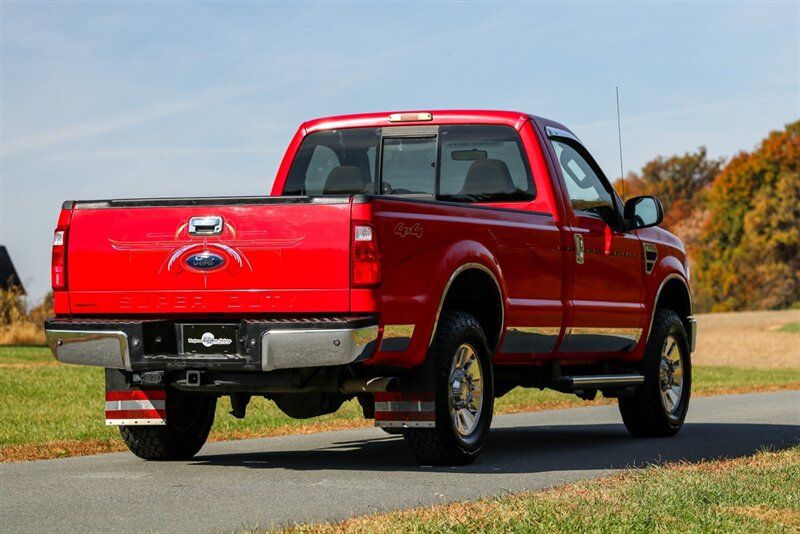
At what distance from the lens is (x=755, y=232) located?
76750 mm

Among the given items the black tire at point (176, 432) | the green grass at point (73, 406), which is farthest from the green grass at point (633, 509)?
the green grass at point (73, 406)

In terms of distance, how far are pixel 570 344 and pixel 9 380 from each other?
996 centimetres

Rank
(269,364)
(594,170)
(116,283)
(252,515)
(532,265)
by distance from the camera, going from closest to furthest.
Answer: (252,515)
(269,364)
(116,283)
(532,265)
(594,170)

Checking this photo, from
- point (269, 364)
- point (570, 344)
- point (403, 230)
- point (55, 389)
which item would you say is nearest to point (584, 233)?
point (570, 344)

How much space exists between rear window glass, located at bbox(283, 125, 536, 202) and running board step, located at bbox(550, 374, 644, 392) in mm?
1508

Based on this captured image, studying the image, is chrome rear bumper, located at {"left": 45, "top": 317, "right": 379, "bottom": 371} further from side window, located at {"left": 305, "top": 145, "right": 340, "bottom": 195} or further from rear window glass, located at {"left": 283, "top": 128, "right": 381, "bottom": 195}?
side window, located at {"left": 305, "top": 145, "right": 340, "bottom": 195}

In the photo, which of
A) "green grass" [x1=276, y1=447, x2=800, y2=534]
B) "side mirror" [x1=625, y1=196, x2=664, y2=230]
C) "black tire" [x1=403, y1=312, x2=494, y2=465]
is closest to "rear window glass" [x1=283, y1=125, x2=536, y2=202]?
"side mirror" [x1=625, y1=196, x2=664, y2=230]

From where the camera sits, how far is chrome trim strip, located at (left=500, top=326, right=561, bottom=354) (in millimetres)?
10148

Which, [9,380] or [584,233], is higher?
[584,233]

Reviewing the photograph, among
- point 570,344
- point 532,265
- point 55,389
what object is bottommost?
point 55,389

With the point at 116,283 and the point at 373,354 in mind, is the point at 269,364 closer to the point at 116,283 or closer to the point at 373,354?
the point at 373,354

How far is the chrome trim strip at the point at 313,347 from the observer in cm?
830

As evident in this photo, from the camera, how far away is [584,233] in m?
11.1

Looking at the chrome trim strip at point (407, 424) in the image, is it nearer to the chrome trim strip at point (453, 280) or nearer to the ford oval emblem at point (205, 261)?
the chrome trim strip at point (453, 280)
